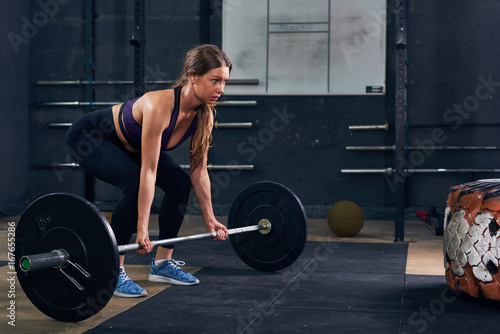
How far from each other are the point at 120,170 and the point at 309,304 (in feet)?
2.74

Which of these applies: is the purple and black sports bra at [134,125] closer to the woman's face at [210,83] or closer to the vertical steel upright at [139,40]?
the woman's face at [210,83]

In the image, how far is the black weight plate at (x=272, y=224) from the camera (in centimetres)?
249

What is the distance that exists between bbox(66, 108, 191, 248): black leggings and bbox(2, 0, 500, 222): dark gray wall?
2992 millimetres

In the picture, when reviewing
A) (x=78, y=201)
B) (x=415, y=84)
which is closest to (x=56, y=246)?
(x=78, y=201)

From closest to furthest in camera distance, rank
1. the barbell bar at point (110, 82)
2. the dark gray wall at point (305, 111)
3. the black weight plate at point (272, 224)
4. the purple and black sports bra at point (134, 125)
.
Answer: the purple and black sports bra at point (134, 125), the black weight plate at point (272, 224), the dark gray wall at point (305, 111), the barbell bar at point (110, 82)

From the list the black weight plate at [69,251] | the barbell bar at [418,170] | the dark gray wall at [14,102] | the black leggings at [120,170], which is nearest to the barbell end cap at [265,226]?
the black leggings at [120,170]

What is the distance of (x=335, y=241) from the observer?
12.1 feet

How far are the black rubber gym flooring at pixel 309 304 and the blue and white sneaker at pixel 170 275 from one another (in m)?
0.06

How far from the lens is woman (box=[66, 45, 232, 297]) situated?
1909mm

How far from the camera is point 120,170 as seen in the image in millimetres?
2006

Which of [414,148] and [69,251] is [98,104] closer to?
[414,148]

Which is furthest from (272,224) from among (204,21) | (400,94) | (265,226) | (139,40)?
(204,21)

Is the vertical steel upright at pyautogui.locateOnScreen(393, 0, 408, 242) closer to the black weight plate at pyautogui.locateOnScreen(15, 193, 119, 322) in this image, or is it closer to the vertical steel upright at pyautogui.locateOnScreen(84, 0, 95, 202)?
the black weight plate at pyautogui.locateOnScreen(15, 193, 119, 322)

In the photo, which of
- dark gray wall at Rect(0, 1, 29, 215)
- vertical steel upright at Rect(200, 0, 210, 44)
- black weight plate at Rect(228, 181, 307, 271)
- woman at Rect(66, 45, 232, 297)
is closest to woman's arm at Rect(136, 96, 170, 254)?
woman at Rect(66, 45, 232, 297)
